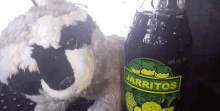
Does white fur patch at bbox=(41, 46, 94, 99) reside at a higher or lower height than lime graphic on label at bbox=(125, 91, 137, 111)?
higher

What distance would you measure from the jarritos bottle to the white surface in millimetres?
98

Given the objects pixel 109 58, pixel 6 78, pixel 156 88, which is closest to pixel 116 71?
pixel 109 58

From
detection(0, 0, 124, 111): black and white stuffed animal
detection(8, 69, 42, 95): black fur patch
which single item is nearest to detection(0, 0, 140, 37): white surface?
detection(0, 0, 124, 111): black and white stuffed animal

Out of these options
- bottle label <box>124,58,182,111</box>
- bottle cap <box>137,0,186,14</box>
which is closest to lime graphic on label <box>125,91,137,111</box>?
bottle label <box>124,58,182,111</box>

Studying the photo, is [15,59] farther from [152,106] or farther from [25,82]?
[152,106]

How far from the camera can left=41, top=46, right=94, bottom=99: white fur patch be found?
0.46 metres

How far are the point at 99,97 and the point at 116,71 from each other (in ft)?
0.34

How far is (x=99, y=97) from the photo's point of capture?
0.52m

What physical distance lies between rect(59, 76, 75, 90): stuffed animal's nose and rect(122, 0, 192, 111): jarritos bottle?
17cm

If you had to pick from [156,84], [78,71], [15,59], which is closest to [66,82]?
[78,71]

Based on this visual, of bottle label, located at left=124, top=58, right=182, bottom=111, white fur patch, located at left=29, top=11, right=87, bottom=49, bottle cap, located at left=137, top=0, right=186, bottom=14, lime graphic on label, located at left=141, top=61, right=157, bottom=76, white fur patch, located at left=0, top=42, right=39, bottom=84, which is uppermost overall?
bottle cap, located at left=137, top=0, right=186, bottom=14

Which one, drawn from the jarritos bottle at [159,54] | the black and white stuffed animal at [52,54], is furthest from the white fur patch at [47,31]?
the jarritos bottle at [159,54]

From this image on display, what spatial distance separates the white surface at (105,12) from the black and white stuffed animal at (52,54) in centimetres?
2

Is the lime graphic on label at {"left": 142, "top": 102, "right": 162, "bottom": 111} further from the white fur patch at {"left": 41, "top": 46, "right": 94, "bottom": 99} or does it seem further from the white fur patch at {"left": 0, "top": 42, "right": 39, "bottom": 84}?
the white fur patch at {"left": 0, "top": 42, "right": 39, "bottom": 84}
